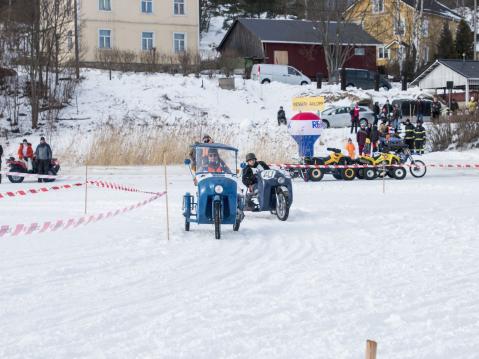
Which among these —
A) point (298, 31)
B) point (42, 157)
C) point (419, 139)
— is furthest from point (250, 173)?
point (298, 31)

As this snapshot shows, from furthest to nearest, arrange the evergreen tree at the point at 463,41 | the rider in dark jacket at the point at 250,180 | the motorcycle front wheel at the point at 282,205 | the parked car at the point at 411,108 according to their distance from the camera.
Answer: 1. the evergreen tree at the point at 463,41
2. the parked car at the point at 411,108
3. the rider in dark jacket at the point at 250,180
4. the motorcycle front wheel at the point at 282,205

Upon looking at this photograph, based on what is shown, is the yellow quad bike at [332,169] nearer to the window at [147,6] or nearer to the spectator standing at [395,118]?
the spectator standing at [395,118]

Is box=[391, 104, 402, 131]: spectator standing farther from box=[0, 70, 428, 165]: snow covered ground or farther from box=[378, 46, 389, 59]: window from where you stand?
box=[378, 46, 389, 59]: window

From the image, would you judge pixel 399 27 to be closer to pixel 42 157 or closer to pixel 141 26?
pixel 141 26

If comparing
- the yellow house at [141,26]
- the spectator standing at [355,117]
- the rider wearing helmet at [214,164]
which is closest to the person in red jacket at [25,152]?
the rider wearing helmet at [214,164]

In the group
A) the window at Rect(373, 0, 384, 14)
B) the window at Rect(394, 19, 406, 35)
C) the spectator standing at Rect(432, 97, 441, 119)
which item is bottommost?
the spectator standing at Rect(432, 97, 441, 119)

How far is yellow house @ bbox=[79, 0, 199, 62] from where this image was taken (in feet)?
196

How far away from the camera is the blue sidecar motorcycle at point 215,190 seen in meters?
13.0

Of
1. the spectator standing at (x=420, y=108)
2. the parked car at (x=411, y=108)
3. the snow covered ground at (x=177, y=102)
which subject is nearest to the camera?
the snow covered ground at (x=177, y=102)

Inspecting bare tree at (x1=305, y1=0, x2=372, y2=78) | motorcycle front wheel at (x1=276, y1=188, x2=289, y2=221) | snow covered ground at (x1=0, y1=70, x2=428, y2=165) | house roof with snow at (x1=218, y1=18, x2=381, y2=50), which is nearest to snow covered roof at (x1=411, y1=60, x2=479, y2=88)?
snow covered ground at (x1=0, y1=70, x2=428, y2=165)

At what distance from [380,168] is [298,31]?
40275 mm

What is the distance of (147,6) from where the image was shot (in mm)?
61969

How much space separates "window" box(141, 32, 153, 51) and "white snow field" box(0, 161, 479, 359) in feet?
153

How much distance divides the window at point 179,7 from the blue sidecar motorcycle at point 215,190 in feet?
165
